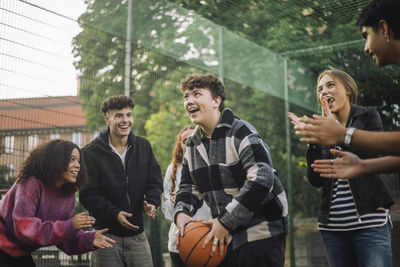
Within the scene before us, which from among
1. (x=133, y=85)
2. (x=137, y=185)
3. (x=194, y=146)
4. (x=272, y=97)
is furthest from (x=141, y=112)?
(x=272, y=97)

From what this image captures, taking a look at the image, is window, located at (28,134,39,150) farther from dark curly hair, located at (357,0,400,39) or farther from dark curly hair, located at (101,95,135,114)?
dark curly hair, located at (357,0,400,39)

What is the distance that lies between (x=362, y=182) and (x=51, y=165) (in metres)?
2.09

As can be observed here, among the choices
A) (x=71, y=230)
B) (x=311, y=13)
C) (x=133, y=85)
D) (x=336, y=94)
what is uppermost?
(x=311, y=13)

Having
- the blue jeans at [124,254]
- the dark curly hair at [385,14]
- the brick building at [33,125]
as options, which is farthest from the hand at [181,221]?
the brick building at [33,125]

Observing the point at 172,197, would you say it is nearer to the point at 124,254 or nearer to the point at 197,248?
the point at 124,254

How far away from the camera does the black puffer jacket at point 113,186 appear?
422 centimetres

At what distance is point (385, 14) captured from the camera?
8.00ft

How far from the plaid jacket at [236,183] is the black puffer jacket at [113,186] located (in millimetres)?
891

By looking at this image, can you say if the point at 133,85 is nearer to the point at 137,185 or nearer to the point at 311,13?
the point at 137,185

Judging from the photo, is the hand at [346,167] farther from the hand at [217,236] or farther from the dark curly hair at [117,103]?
the dark curly hair at [117,103]

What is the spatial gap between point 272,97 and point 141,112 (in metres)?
3.23

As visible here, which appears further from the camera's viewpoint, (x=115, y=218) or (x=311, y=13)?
(x=311, y=13)

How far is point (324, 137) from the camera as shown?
2301 mm

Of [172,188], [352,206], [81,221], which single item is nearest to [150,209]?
[172,188]
